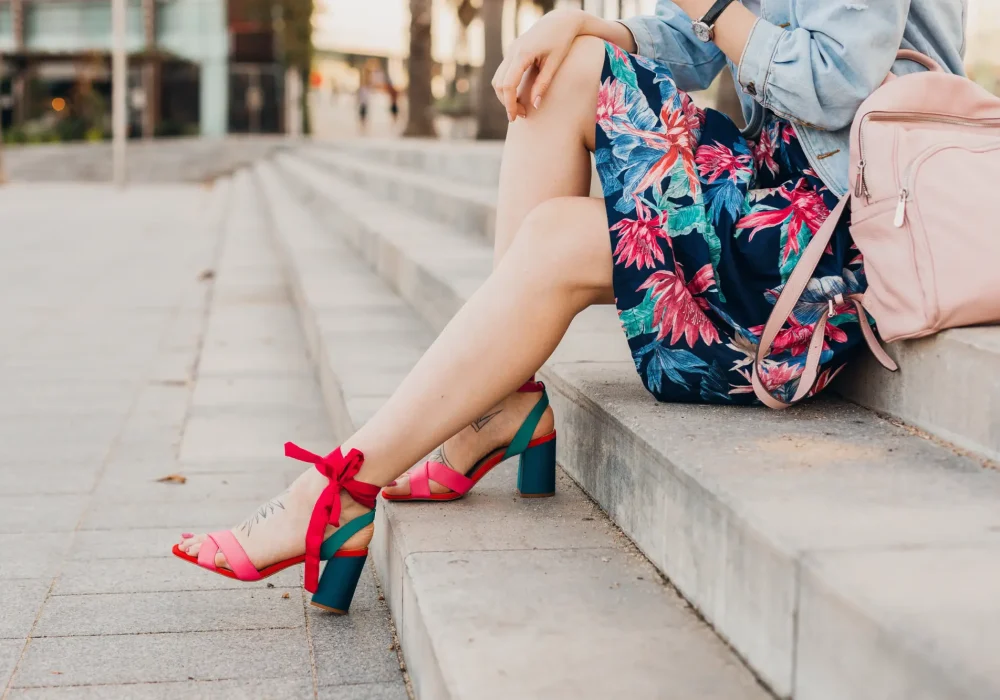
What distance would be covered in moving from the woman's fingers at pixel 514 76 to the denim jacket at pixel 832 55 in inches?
13.8

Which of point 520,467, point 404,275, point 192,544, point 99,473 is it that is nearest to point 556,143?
point 520,467

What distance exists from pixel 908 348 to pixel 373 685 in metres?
0.98

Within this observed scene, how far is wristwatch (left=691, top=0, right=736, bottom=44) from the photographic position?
1.85 metres

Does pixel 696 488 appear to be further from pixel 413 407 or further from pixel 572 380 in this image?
pixel 572 380

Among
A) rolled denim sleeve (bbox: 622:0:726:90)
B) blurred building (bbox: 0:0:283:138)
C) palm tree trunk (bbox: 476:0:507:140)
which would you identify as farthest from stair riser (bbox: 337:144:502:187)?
blurred building (bbox: 0:0:283:138)

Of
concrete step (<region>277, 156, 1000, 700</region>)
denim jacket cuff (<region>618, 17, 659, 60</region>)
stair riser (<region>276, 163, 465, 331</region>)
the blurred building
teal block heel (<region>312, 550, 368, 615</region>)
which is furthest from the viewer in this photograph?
the blurred building

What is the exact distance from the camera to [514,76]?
188 centimetres

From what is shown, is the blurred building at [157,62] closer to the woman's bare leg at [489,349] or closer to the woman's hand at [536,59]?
the woman's hand at [536,59]

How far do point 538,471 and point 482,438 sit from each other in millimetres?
127

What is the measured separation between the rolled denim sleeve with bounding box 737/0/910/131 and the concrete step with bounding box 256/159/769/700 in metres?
0.76

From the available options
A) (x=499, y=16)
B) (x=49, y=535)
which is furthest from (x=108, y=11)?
(x=49, y=535)

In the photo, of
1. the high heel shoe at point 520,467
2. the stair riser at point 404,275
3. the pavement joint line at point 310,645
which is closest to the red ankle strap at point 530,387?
the high heel shoe at point 520,467

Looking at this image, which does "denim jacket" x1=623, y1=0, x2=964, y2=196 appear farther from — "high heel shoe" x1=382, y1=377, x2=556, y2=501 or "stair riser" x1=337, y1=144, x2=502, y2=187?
"stair riser" x1=337, y1=144, x2=502, y2=187

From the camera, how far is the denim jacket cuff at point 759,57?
1.77 metres
